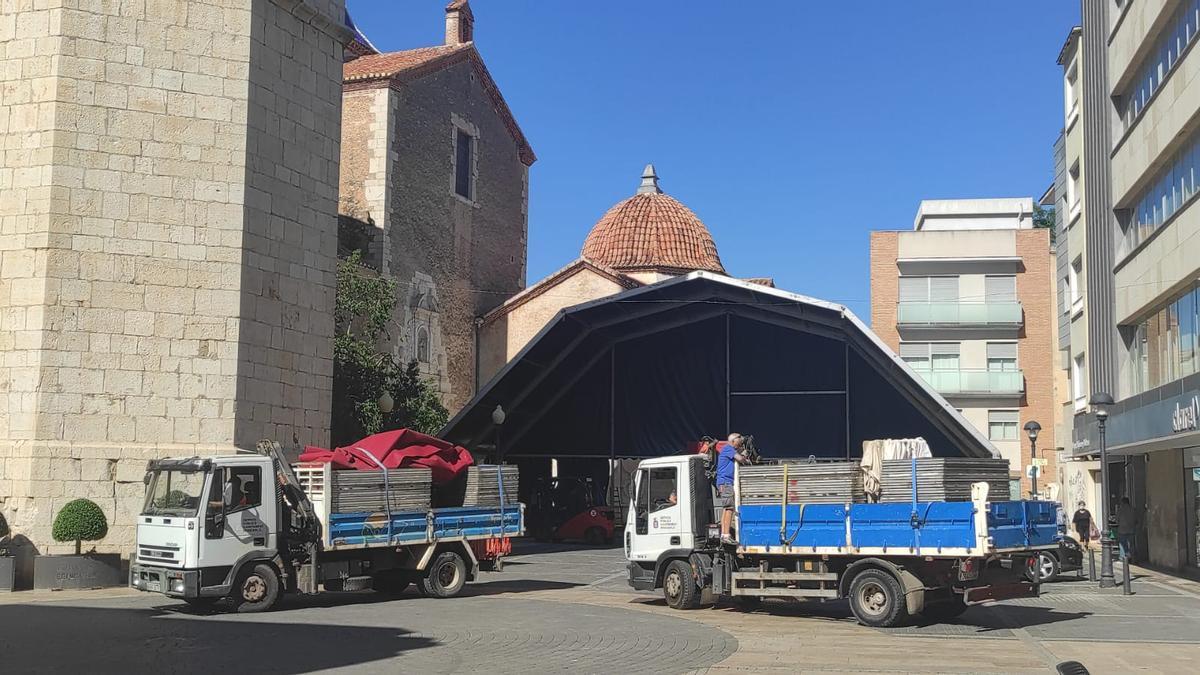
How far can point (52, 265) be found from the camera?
62.3 ft

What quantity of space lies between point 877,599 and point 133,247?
13.3 meters

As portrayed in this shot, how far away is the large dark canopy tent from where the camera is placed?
3066cm

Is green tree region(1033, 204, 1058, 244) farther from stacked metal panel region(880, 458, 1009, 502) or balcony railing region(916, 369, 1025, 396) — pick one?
stacked metal panel region(880, 458, 1009, 502)

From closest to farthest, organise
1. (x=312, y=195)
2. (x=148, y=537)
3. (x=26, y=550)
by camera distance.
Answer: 1. (x=148, y=537)
2. (x=26, y=550)
3. (x=312, y=195)

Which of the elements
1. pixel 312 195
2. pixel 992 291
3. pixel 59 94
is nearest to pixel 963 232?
pixel 992 291

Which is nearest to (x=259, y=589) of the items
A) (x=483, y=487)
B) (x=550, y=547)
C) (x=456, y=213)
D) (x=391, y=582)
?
(x=391, y=582)

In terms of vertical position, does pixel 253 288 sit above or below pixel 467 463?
above

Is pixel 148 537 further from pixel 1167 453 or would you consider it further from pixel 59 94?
pixel 1167 453

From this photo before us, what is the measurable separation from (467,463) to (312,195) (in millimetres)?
6956

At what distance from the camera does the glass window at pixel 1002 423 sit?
44.5m

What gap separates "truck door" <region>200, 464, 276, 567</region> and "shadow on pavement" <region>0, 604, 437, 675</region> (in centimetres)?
86

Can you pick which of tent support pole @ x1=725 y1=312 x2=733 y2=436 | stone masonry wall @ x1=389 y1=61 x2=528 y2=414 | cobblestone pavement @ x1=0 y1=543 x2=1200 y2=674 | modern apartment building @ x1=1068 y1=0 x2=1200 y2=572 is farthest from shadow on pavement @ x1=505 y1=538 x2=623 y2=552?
modern apartment building @ x1=1068 y1=0 x2=1200 y2=572

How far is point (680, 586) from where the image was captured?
647 inches

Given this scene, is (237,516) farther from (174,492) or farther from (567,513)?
(567,513)
